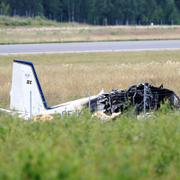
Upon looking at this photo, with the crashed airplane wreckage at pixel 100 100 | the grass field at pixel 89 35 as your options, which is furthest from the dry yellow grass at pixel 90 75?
the grass field at pixel 89 35

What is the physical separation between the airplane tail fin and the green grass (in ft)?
17.9

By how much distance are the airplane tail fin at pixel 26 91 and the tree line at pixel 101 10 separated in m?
78.5

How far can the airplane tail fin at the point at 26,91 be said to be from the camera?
59.0ft

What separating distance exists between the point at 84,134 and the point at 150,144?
3.22 feet

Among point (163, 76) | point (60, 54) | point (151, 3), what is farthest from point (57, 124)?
point (151, 3)

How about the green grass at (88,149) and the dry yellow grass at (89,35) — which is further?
the dry yellow grass at (89,35)

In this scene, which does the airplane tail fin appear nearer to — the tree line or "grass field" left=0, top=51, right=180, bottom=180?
"grass field" left=0, top=51, right=180, bottom=180

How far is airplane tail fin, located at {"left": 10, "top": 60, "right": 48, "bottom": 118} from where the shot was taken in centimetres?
1797

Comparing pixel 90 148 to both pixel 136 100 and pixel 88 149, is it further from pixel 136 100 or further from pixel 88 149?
pixel 136 100

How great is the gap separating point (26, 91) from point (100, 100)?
202cm

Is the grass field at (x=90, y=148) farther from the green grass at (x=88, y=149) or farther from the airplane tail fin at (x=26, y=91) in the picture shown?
the airplane tail fin at (x=26, y=91)

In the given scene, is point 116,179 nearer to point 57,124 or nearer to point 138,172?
point 138,172

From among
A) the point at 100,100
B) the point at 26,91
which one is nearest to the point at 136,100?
the point at 100,100

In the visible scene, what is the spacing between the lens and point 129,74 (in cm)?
3022
